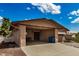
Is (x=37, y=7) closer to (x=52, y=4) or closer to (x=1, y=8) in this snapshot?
(x=52, y=4)

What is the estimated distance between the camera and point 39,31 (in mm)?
21922

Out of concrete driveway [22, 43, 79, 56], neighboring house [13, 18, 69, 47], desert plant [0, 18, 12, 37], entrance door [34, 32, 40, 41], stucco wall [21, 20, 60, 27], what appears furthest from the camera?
entrance door [34, 32, 40, 41]

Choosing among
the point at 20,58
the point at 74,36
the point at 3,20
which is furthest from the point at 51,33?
the point at 20,58

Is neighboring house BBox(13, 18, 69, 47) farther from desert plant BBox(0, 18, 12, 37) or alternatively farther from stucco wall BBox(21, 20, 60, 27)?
desert plant BBox(0, 18, 12, 37)

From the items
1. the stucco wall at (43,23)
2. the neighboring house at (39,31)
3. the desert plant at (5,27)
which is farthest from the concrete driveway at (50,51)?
the stucco wall at (43,23)

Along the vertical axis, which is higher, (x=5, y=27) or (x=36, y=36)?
(x=5, y=27)

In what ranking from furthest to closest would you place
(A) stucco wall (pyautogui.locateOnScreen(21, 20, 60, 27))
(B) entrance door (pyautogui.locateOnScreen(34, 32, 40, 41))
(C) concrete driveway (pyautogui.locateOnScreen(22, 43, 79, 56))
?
(B) entrance door (pyautogui.locateOnScreen(34, 32, 40, 41)), (A) stucco wall (pyautogui.locateOnScreen(21, 20, 60, 27)), (C) concrete driveway (pyautogui.locateOnScreen(22, 43, 79, 56))

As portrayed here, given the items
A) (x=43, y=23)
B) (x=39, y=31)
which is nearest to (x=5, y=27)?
(x=43, y=23)

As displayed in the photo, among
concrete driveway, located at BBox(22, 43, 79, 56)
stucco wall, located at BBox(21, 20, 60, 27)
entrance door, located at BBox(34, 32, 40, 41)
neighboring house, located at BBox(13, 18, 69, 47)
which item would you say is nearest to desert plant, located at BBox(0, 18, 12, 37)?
neighboring house, located at BBox(13, 18, 69, 47)

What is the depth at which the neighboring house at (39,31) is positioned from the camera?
520 inches

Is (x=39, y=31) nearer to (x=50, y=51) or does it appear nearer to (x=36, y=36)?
(x=36, y=36)

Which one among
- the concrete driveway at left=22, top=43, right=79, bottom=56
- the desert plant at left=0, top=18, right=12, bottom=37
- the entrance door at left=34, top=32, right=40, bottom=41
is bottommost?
the concrete driveway at left=22, top=43, right=79, bottom=56

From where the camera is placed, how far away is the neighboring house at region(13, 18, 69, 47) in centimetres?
1322

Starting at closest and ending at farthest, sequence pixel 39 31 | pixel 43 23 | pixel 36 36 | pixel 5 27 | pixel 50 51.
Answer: pixel 50 51
pixel 5 27
pixel 43 23
pixel 39 31
pixel 36 36
